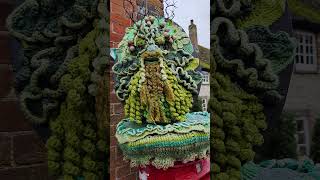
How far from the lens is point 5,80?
6.14ft

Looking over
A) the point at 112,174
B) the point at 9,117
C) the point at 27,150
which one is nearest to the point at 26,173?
the point at 27,150

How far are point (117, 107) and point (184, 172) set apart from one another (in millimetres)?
277

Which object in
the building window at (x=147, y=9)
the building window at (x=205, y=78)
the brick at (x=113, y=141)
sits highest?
the building window at (x=147, y=9)

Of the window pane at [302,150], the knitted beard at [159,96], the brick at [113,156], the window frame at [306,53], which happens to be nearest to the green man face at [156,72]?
the knitted beard at [159,96]

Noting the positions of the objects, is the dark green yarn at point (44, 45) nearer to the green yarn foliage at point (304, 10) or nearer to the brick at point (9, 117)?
the brick at point (9, 117)

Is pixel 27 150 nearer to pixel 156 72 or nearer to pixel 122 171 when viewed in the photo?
pixel 122 171

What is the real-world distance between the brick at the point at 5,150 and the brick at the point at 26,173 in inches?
1.4

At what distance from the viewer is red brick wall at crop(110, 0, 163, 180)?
126 cm

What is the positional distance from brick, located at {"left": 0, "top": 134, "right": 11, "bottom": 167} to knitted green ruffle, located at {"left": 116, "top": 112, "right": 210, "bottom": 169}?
0.79m

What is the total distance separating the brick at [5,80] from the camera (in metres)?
1.87

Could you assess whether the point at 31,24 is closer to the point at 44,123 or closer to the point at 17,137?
the point at 44,123

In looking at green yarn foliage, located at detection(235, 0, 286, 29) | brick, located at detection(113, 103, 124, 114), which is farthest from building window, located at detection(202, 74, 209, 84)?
green yarn foliage, located at detection(235, 0, 286, 29)

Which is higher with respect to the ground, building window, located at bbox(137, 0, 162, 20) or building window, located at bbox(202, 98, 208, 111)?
building window, located at bbox(137, 0, 162, 20)

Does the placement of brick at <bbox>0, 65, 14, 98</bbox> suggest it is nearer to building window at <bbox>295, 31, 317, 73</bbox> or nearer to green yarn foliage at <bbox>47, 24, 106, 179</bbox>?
green yarn foliage at <bbox>47, 24, 106, 179</bbox>
